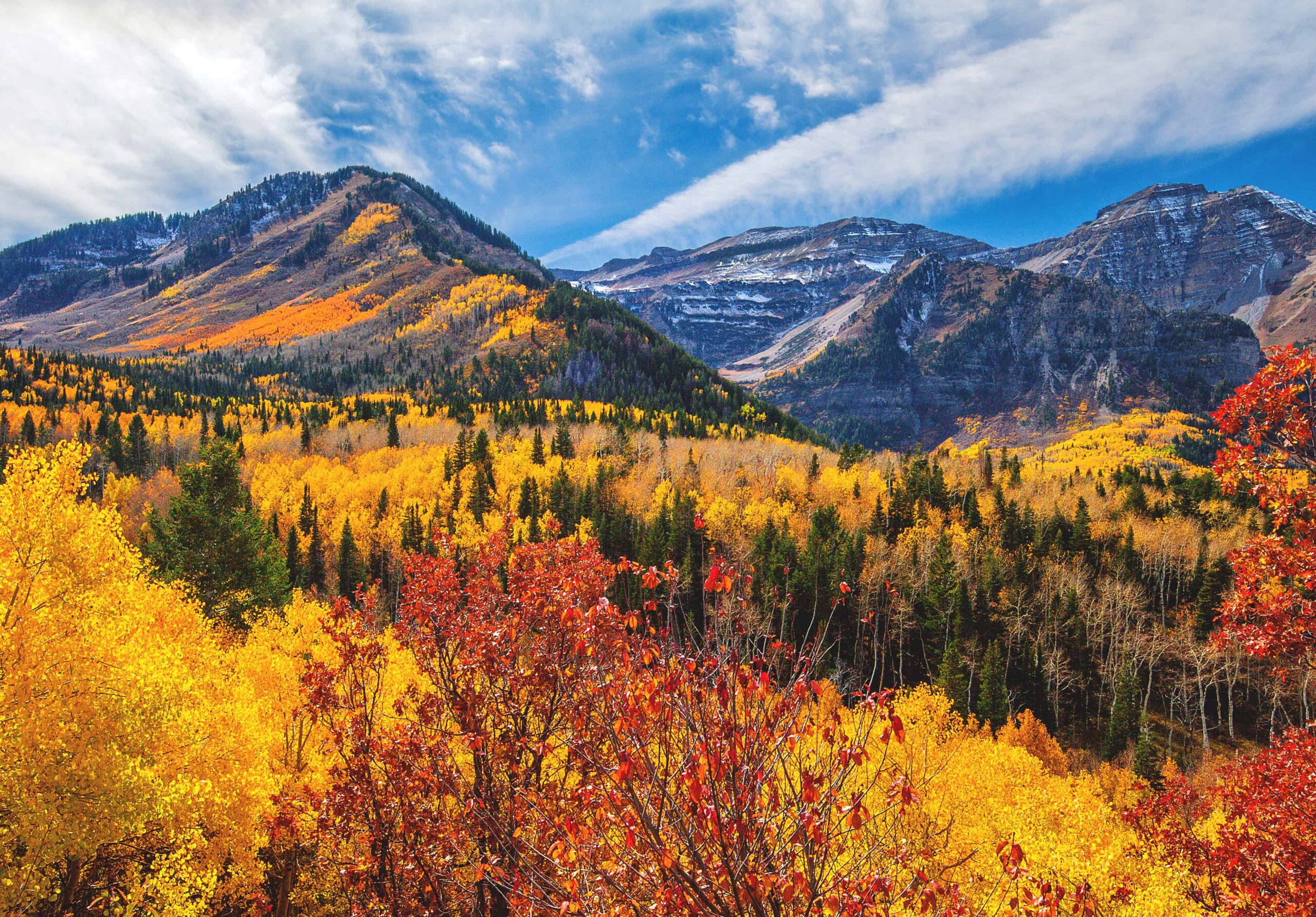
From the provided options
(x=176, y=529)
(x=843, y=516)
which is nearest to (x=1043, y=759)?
(x=843, y=516)

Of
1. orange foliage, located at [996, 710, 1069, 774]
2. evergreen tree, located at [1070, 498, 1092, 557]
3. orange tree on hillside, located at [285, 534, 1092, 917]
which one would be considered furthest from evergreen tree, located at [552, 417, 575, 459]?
orange tree on hillside, located at [285, 534, 1092, 917]

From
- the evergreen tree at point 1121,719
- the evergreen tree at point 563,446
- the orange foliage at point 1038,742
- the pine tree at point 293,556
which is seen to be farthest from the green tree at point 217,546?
the evergreen tree at point 563,446

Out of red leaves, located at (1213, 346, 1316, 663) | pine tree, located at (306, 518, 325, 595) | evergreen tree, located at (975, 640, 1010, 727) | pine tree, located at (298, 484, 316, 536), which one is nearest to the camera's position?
red leaves, located at (1213, 346, 1316, 663)

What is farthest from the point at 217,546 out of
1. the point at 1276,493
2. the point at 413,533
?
the point at 1276,493

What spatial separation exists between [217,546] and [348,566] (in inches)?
1284

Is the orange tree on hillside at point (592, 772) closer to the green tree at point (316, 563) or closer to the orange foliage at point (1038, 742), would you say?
the orange foliage at point (1038, 742)

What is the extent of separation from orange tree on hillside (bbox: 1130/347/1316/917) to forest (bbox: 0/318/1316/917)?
0.05 metres

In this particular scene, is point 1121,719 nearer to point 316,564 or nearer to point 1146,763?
point 1146,763

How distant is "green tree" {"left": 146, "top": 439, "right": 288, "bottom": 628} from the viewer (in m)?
33.3

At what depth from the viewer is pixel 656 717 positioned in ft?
18.4

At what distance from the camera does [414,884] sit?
8609 mm

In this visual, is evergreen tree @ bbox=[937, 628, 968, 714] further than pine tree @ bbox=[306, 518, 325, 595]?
No

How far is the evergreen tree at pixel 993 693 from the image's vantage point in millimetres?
46156

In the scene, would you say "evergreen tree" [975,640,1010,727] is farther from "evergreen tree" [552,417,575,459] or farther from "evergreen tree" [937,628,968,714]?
"evergreen tree" [552,417,575,459]
